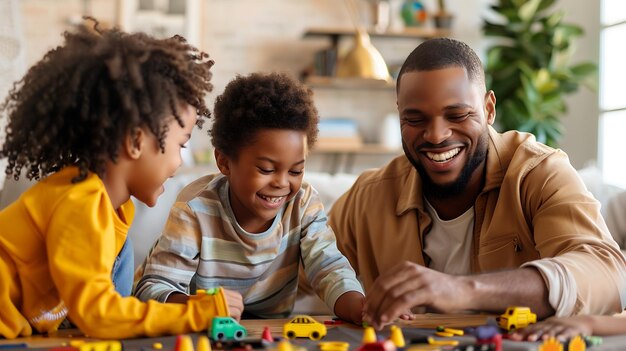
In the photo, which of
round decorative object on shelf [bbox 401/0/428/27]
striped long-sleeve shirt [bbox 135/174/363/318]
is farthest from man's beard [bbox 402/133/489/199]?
round decorative object on shelf [bbox 401/0/428/27]

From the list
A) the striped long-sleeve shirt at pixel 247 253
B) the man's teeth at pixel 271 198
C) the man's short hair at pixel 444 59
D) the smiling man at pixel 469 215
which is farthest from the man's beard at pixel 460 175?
the man's teeth at pixel 271 198

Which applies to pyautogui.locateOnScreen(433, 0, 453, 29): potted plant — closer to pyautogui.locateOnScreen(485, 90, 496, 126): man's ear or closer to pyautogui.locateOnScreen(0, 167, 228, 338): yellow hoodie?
pyautogui.locateOnScreen(485, 90, 496, 126): man's ear

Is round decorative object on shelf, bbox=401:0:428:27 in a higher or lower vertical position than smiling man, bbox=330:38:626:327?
higher

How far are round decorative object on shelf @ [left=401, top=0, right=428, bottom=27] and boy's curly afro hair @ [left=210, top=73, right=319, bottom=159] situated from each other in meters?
4.38

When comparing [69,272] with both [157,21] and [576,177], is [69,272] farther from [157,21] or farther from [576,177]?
[157,21]

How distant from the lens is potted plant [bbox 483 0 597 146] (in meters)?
5.09

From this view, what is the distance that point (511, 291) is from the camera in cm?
139

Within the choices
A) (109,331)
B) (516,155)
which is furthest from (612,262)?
(109,331)

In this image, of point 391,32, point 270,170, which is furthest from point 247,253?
point 391,32

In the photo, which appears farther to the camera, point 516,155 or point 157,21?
point 157,21

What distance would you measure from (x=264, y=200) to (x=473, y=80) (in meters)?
0.64

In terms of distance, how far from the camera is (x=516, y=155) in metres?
1.89

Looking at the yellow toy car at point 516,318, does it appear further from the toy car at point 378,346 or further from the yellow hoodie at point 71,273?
the yellow hoodie at point 71,273

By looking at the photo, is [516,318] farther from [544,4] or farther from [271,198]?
[544,4]
